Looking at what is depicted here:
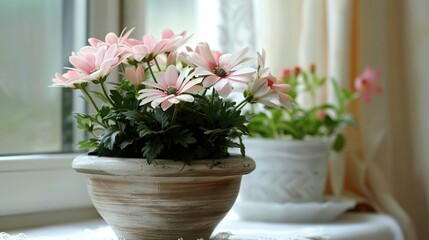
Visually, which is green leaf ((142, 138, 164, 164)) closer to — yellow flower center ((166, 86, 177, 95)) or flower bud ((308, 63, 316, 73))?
yellow flower center ((166, 86, 177, 95))

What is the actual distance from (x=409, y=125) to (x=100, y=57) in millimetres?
845

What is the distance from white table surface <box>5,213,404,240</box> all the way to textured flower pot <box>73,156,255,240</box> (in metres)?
0.11

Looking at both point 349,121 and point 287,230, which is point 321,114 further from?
point 287,230

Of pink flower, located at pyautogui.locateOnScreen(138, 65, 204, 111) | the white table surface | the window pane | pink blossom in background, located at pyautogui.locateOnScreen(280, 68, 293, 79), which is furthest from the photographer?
pink blossom in background, located at pyautogui.locateOnScreen(280, 68, 293, 79)

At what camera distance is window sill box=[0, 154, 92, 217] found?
1.02 m

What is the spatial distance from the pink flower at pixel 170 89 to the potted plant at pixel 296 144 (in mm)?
375

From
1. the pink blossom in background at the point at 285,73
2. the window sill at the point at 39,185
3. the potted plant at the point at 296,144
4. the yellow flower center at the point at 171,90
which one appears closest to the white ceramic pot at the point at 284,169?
the potted plant at the point at 296,144

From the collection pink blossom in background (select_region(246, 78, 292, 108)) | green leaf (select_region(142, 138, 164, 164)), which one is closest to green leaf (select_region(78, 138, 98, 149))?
green leaf (select_region(142, 138, 164, 164))

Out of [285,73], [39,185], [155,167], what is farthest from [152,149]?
[285,73]

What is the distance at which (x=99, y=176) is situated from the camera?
0.76 m

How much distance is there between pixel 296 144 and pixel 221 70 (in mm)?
433

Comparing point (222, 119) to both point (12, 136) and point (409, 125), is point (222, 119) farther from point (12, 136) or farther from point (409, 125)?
point (409, 125)

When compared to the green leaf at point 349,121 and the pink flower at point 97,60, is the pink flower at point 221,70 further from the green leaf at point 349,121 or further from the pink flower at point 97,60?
the green leaf at point 349,121

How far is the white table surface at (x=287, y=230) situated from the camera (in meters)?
0.94
